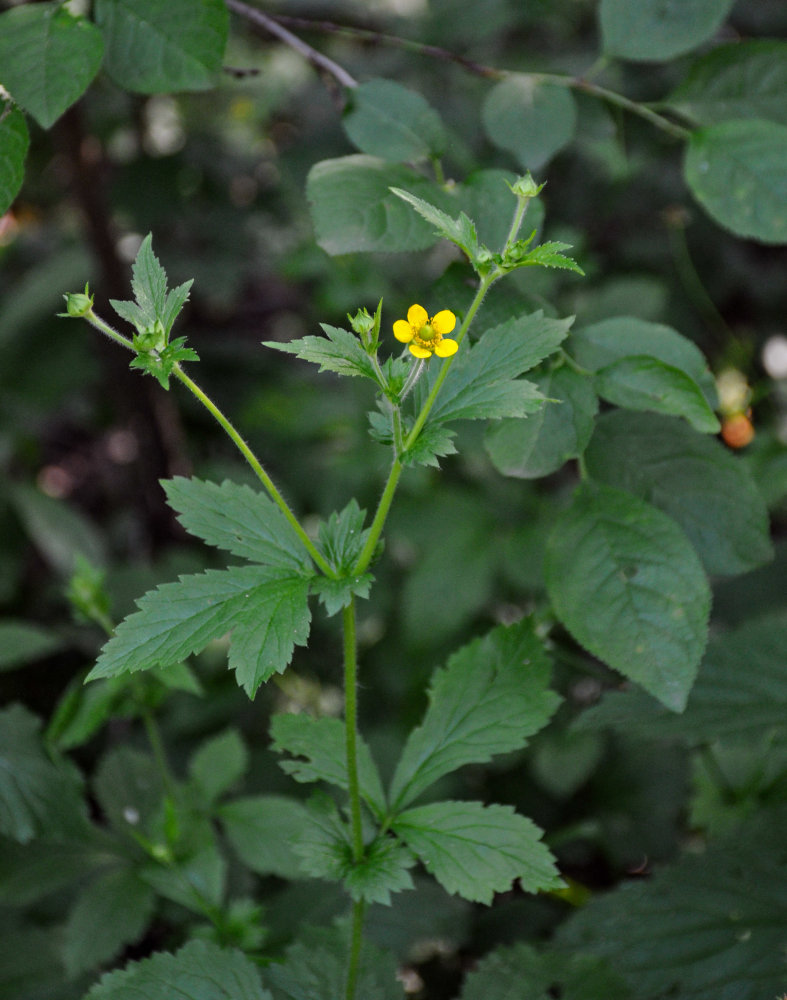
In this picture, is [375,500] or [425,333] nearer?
[425,333]

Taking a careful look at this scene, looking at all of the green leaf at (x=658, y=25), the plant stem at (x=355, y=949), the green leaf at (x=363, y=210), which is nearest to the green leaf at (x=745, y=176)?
the green leaf at (x=658, y=25)

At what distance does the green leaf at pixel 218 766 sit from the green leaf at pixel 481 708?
0.45 meters

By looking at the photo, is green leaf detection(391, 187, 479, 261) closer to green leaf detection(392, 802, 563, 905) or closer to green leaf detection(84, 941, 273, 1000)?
green leaf detection(392, 802, 563, 905)

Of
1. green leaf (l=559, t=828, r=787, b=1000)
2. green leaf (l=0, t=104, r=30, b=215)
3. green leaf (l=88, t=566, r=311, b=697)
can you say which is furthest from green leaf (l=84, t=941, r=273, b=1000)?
green leaf (l=0, t=104, r=30, b=215)

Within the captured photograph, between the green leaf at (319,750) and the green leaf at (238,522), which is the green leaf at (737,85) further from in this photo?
the green leaf at (319,750)

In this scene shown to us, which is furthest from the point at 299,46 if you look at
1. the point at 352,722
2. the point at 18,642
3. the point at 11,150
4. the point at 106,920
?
the point at 106,920

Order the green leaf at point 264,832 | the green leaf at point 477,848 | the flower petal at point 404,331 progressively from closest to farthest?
the flower petal at point 404,331, the green leaf at point 477,848, the green leaf at point 264,832

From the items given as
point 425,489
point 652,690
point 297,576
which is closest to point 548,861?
point 652,690

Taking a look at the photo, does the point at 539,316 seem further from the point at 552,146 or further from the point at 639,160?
the point at 639,160

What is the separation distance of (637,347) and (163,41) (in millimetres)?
708

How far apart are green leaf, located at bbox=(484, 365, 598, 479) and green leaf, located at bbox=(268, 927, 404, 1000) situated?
64cm

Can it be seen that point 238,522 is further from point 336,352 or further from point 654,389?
point 654,389

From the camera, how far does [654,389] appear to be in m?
0.99

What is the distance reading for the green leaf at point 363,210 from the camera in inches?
40.1
